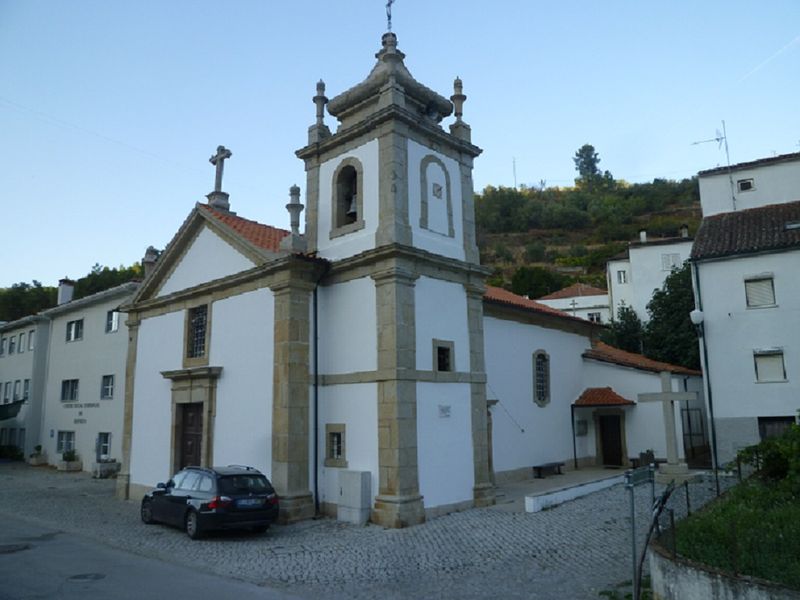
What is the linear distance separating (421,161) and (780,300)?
450 inches

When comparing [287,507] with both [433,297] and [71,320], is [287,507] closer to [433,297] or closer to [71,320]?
[433,297]

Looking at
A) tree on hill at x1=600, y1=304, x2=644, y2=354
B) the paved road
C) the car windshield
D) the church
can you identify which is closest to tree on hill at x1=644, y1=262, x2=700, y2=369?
tree on hill at x1=600, y1=304, x2=644, y2=354

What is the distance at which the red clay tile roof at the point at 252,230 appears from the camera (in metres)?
16.1

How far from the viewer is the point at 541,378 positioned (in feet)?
68.4

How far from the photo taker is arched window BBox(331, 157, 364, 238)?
15.1 meters

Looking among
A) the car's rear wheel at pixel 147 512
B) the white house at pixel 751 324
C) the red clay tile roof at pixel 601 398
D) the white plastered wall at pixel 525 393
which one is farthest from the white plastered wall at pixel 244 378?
the white house at pixel 751 324

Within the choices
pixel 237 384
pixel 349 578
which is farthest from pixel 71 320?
pixel 349 578

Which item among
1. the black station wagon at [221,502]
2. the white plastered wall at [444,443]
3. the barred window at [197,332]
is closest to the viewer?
the black station wagon at [221,502]

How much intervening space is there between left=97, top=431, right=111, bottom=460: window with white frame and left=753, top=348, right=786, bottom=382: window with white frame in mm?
24428

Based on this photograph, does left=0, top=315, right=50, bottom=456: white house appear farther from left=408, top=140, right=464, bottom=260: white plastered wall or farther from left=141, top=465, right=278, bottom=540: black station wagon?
left=408, top=140, right=464, bottom=260: white plastered wall

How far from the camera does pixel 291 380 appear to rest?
46.1 ft

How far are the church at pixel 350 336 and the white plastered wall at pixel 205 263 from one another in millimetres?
61

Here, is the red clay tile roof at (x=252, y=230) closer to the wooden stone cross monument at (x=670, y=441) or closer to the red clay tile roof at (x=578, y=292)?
the wooden stone cross monument at (x=670, y=441)

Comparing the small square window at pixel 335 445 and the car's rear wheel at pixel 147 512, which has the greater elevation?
the small square window at pixel 335 445
